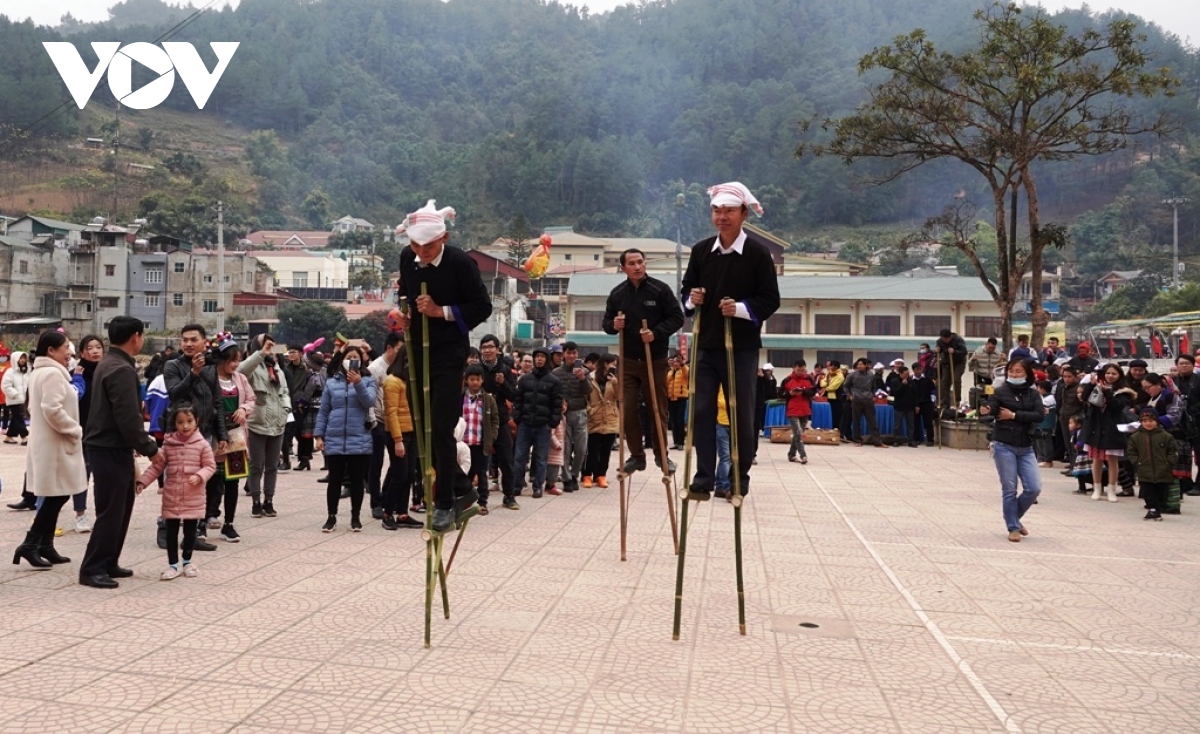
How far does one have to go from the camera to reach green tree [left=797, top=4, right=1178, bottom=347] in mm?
24047

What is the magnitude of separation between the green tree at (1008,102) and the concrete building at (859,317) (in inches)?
1008

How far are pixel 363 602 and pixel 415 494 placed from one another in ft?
14.8

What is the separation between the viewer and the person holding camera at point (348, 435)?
9422 millimetres

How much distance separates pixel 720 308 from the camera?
235 inches

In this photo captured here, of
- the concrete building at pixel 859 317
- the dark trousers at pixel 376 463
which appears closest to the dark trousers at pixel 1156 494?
the dark trousers at pixel 376 463

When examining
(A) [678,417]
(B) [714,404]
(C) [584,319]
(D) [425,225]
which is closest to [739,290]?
(B) [714,404]

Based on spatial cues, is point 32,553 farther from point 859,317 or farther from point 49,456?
point 859,317

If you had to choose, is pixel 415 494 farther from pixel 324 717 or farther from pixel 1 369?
pixel 1 369

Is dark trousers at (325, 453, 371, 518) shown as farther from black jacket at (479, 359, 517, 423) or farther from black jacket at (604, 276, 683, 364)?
black jacket at (604, 276, 683, 364)

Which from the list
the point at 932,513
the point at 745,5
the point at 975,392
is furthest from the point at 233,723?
the point at 745,5

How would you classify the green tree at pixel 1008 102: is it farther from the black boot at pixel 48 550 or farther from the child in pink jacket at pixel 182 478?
the black boot at pixel 48 550

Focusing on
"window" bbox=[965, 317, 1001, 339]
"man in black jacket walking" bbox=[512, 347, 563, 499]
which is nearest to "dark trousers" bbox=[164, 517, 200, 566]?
"man in black jacket walking" bbox=[512, 347, 563, 499]

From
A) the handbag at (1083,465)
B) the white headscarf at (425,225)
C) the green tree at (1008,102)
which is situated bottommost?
the handbag at (1083,465)

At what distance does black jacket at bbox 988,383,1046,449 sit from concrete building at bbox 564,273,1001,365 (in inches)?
1671
